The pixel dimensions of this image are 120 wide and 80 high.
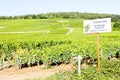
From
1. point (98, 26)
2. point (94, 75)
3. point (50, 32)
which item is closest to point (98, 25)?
point (98, 26)

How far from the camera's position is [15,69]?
2289 cm

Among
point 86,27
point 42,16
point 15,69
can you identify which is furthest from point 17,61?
point 42,16

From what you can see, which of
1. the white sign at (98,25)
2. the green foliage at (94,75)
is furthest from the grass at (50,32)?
the green foliage at (94,75)

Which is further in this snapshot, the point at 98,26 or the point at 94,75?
the point at 98,26

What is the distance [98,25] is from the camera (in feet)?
55.0

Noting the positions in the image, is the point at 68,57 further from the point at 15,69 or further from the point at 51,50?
the point at 15,69

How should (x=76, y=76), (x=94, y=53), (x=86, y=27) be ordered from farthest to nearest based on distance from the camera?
(x=94, y=53)
(x=86, y=27)
(x=76, y=76)

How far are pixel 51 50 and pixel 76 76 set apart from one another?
6659 mm

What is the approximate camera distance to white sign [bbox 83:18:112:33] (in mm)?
16391

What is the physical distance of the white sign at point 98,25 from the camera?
16391mm

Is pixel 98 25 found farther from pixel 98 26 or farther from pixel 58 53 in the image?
pixel 58 53

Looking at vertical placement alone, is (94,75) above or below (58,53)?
above

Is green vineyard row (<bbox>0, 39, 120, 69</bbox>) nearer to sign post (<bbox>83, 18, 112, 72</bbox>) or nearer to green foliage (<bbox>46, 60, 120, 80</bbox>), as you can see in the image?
green foliage (<bbox>46, 60, 120, 80</bbox>)

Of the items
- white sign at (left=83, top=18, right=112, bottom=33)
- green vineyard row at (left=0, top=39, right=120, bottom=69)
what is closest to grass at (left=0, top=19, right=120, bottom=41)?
green vineyard row at (left=0, top=39, right=120, bottom=69)
